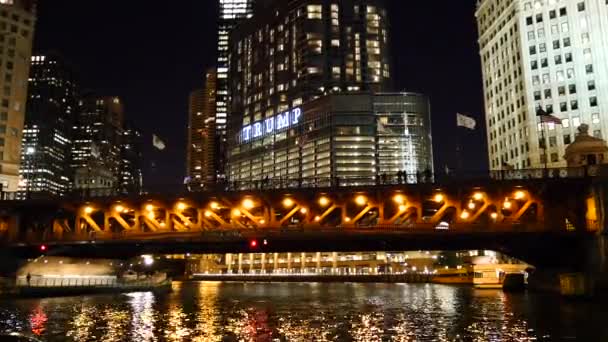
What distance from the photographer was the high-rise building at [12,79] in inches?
5172

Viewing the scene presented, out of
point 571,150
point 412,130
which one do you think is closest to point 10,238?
point 571,150

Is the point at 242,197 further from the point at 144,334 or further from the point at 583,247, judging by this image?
the point at 583,247

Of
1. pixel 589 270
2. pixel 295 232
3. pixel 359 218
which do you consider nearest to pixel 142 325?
pixel 295 232

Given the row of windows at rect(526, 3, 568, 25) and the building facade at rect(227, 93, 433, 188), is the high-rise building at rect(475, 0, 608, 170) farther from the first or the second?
the building facade at rect(227, 93, 433, 188)

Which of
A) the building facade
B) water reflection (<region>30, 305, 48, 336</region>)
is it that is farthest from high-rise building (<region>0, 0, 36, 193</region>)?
water reflection (<region>30, 305, 48, 336</region>)

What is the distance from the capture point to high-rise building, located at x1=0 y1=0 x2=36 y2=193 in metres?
131

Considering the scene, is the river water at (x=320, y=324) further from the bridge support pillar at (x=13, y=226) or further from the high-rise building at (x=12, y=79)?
the high-rise building at (x=12, y=79)

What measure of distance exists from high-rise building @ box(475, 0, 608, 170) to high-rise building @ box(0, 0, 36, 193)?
372 ft

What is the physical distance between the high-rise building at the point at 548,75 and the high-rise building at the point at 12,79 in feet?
372

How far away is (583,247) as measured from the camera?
171ft

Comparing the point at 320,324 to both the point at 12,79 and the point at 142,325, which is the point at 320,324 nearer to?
the point at 142,325

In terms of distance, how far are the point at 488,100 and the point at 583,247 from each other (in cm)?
10478

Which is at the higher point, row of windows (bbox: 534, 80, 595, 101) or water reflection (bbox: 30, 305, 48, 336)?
row of windows (bbox: 534, 80, 595, 101)

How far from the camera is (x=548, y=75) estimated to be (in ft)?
405
